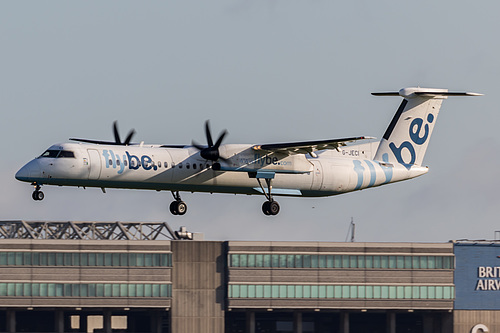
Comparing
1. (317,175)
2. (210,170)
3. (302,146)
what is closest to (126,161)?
(210,170)

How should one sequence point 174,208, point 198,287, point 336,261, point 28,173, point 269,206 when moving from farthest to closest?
point 336,261
point 198,287
point 269,206
point 174,208
point 28,173

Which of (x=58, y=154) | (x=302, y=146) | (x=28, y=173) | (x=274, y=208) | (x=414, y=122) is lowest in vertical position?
(x=274, y=208)

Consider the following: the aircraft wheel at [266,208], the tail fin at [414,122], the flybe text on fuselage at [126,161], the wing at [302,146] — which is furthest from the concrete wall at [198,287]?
the flybe text on fuselage at [126,161]

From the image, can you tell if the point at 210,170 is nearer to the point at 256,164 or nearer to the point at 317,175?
the point at 256,164

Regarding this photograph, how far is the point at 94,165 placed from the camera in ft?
147

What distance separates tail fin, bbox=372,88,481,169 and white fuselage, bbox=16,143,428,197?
1.19 m

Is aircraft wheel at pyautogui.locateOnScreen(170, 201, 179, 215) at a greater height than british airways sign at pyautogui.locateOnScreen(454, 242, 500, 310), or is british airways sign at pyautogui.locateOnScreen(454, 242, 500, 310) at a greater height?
aircraft wheel at pyautogui.locateOnScreen(170, 201, 179, 215)

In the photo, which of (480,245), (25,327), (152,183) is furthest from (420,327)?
(152,183)

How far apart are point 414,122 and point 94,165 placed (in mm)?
19794

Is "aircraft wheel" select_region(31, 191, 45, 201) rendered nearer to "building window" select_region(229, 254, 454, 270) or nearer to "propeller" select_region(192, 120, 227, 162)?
"propeller" select_region(192, 120, 227, 162)

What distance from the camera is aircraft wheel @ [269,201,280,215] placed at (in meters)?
50.2

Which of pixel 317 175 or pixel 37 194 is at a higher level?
pixel 317 175

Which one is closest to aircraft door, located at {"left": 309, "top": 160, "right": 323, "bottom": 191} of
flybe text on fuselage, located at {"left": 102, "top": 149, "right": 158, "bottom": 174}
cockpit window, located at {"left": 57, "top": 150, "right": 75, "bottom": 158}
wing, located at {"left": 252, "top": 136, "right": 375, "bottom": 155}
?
wing, located at {"left": 252, "top": 136, "right": 375, "bottom": 155}

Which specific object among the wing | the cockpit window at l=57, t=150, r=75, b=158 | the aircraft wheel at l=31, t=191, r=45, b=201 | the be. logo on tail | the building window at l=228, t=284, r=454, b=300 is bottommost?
the building window at l=228, t=284, r=454, b=300
